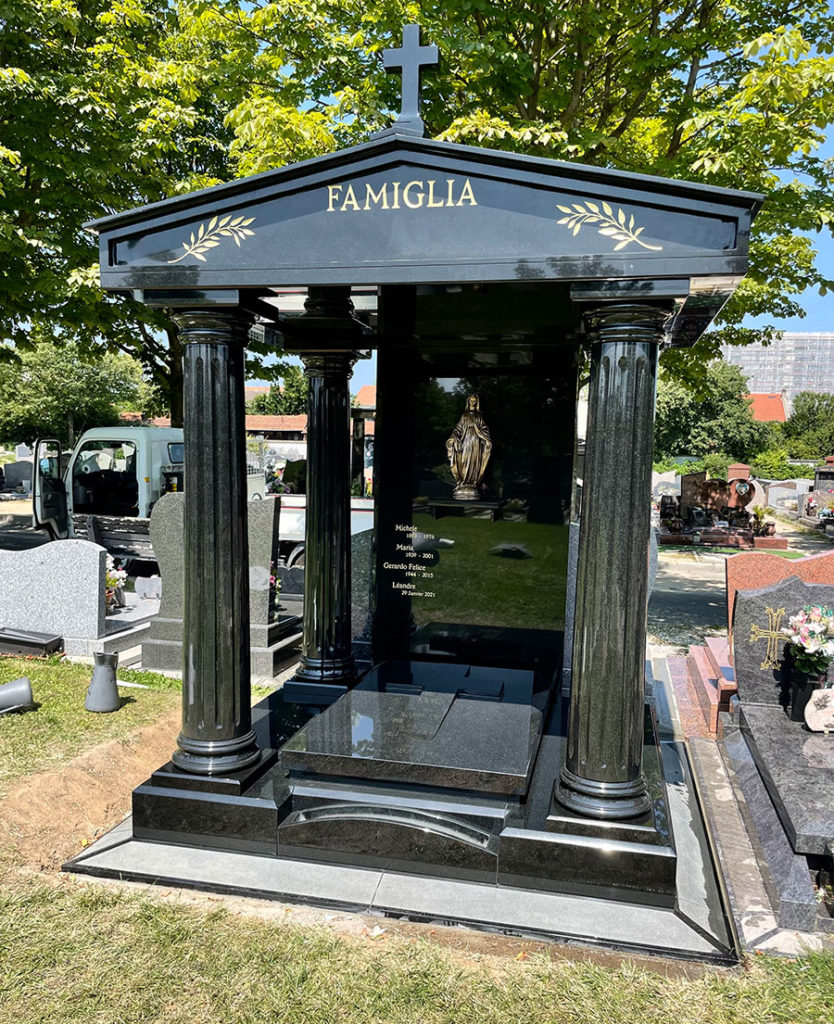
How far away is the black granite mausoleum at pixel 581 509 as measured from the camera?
11.9 ft

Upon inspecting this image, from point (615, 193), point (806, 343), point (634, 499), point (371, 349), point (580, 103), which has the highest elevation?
point (806, 343)

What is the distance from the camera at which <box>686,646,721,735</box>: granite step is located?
641 cm

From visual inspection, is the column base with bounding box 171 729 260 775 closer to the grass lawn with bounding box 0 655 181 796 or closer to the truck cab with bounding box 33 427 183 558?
the grass lawn with bounding box 0 655 181 796

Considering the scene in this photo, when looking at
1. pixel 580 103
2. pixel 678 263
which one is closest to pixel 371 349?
pixel 678 263

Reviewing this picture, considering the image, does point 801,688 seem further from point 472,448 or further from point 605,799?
point 472,448

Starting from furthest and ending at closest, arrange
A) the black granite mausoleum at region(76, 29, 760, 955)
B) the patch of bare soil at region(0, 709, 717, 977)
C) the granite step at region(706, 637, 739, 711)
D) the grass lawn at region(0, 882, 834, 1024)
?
the granite step at region(706, 637, 739, 711) < the black granite mausoleum at region(76, 29, 760, 955) < the patch of bare soil at region(0, 709, 717, 977) < the grass lawn at region(0, 882, 834, 1024)

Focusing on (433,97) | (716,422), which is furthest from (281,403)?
(433,97)

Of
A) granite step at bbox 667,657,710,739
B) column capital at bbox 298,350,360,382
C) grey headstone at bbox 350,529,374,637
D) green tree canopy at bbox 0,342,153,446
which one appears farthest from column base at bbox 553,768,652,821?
green tree canopy at bbox 0,342,153,446

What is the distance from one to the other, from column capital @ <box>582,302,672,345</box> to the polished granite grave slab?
264 centimetres

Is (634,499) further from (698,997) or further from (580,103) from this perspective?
(580,103)

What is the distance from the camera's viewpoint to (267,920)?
3674 mm

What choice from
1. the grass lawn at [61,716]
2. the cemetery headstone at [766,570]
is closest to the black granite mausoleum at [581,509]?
the grass lawn at [61,716]

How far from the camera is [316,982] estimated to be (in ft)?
10.6

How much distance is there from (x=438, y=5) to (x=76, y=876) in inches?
360
